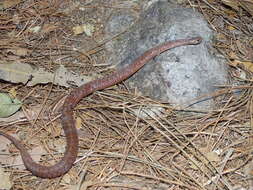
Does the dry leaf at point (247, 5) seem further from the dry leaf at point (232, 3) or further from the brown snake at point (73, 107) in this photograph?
the brown snake at point (73, 107)

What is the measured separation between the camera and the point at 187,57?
→ 13.5 feet

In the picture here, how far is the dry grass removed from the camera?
11.1 feet

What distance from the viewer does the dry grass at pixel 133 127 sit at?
3383mm

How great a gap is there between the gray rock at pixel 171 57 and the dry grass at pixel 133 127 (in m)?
0.15

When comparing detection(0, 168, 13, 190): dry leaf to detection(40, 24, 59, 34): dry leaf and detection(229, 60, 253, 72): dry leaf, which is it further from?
detection(229, 60, 253, 72): dry leaf

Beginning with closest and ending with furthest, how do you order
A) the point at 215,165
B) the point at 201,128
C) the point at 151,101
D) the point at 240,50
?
the point at 215,165 → the point at 201,128 → the point at 151,101 → the point at 240,50

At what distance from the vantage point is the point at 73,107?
3932 mm

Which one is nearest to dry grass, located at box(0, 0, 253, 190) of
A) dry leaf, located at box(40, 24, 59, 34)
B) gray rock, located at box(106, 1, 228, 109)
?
dry leaf, located at box(40, 24, 59, 34)

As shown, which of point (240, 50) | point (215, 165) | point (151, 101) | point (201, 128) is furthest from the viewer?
point (240, 50)

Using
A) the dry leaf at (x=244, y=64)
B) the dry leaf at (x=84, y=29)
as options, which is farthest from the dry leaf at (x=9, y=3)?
the dry leaf at (x=244, y=64)

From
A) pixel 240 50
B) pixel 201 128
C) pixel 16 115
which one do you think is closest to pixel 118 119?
pixel 201 128

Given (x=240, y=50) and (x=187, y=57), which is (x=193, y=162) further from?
(x=240, y=50)

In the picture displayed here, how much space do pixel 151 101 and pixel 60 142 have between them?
3.56 ft

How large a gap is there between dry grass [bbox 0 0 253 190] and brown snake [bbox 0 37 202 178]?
9cm
